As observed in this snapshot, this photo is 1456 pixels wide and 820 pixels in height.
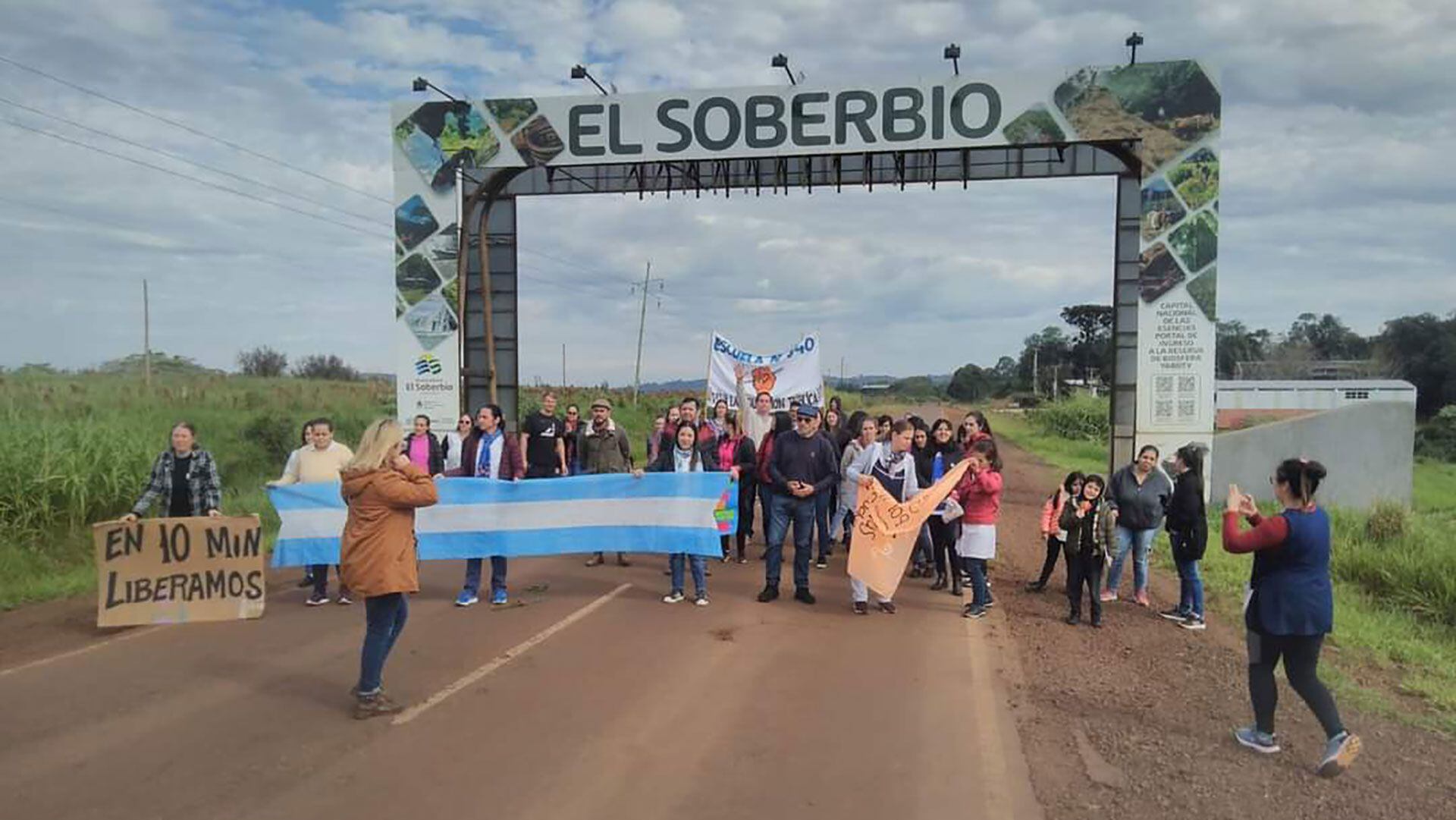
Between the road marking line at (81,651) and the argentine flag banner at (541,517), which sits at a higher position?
the argentine flag banner at (541,517)

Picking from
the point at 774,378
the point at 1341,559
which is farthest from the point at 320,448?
the point at 1341,559

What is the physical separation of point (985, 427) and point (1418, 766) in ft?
15.7

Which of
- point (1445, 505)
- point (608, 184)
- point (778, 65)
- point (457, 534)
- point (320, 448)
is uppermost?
point (778, 65)

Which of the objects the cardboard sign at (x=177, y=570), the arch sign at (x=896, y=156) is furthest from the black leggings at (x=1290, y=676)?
the arch sign at (x=896, y=156)

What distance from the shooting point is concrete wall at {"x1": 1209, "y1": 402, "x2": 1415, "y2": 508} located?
20.5m

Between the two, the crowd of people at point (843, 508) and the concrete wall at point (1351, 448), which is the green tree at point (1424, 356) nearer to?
the concrete wall at point (1351, 448)

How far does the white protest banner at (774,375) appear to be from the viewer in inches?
624

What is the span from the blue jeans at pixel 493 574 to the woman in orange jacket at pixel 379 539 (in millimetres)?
3104

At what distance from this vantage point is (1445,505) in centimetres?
2448

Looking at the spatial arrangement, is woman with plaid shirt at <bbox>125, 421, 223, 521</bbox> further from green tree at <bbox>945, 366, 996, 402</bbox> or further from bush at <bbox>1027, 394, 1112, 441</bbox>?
green tree at <bbox>945, 366, 996, 402</bbox>

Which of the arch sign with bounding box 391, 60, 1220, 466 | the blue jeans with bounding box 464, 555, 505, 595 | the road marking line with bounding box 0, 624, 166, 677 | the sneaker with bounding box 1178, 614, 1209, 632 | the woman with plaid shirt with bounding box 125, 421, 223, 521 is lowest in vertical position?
the sneaker with bounding box 1178, 614, 1209, 632

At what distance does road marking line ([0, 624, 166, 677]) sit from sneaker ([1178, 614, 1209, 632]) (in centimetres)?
873

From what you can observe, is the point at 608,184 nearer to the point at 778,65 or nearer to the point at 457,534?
the point at 778,65

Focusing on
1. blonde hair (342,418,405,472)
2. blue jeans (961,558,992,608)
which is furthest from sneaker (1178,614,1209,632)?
blonde hair (342,418,405,472)
